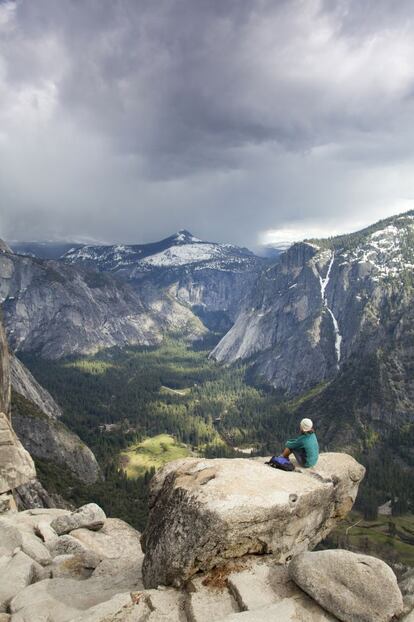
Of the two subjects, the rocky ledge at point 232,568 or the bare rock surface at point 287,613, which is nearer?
the bare rock surface at point 287,613

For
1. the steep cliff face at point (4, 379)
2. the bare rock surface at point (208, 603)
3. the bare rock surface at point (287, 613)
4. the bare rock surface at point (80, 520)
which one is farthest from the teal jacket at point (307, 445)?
the steep cliff face at point (4, 379)

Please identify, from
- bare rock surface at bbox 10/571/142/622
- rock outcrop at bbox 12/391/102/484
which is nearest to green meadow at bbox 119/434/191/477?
rock outcrop at bbox 12/391/102/484

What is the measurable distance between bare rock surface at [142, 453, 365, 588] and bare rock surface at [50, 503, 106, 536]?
Result: 16.1 m

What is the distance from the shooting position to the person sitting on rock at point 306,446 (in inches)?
915

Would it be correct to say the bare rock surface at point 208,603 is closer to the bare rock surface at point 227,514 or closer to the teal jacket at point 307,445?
the bare rock surface at point 227,514

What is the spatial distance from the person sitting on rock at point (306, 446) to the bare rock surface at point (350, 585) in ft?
23.0

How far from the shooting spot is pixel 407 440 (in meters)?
188

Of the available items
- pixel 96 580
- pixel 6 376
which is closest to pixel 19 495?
pixel 6 376

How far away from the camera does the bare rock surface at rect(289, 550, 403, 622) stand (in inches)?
583

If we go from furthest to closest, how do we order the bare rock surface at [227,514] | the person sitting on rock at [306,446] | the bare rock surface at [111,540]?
the bare rock surface at [111,540], the person sitting on rock at [306,446], the bare rock surface at [227,514]

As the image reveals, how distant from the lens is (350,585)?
50.3 feet

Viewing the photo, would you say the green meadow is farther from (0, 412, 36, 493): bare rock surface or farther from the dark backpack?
the dark backpack

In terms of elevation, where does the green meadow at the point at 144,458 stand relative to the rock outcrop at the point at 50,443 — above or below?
below

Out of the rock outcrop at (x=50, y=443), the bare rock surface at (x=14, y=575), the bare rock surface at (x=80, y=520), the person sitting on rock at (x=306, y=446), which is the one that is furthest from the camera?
the rock outcrop at (x=50, y=443)
